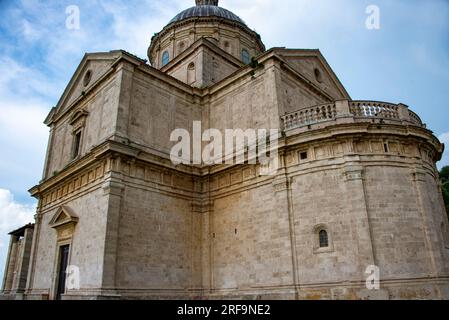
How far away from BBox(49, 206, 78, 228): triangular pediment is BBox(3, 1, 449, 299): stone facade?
0.09m

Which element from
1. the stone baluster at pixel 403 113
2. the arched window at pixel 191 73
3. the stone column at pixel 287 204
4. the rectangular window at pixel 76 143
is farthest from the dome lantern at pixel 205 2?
the stone baluster at pixel 403 113

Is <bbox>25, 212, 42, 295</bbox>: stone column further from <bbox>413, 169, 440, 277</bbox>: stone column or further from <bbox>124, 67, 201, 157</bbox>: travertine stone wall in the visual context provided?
<bbox>413, 169, 440, 277</bbox>: stone column

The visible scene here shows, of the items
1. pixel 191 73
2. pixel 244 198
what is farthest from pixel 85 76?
pixel 244 198

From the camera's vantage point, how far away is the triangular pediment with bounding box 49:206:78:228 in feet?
51.9

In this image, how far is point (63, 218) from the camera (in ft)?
54.8

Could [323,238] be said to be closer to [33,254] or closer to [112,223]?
[112,223]

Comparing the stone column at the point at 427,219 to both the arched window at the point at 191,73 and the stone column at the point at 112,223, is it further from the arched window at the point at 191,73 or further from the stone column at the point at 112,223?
the arched window at the point at 191,73

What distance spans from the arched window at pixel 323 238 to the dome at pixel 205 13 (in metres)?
19.0

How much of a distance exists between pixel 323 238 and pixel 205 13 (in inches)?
807

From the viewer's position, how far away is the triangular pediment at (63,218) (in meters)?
15.8

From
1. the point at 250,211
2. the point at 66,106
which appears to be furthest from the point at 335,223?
the point at 66,106
